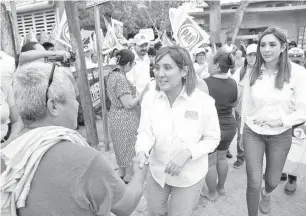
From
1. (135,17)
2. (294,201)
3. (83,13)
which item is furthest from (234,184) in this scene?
(135,17)

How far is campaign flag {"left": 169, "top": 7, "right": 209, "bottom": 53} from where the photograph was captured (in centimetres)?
578

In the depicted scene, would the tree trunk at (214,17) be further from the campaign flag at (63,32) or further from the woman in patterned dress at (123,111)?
the woman in patterned dress at (123,111)

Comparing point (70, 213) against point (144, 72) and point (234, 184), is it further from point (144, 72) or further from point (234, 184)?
point (144, 72)

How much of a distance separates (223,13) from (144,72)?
1673 cm

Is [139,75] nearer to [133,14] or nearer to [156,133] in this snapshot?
[156,133]

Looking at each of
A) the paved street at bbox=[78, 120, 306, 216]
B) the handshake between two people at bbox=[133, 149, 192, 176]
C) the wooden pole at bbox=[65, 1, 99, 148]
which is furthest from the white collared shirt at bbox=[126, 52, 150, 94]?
the handshake between two people at bbox=[133, 149, 192, 176]

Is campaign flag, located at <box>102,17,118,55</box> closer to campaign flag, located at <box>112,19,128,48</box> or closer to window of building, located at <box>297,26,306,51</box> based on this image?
campaign flag, located at <box>112,19,128,48</box>

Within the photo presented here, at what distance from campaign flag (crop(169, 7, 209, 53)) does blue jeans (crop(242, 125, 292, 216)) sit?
332cm

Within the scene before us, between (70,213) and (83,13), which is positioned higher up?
(83,13)

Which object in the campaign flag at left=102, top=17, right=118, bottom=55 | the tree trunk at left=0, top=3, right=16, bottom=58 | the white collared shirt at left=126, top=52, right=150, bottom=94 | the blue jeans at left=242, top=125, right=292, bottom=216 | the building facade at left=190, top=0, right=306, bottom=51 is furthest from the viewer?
the building facade at left=190, top=0, right=306, bottom=51

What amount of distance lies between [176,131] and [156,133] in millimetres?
158

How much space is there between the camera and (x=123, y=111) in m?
3.75

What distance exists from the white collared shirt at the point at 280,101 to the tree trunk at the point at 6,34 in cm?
363

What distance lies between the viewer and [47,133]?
49.6 inches
